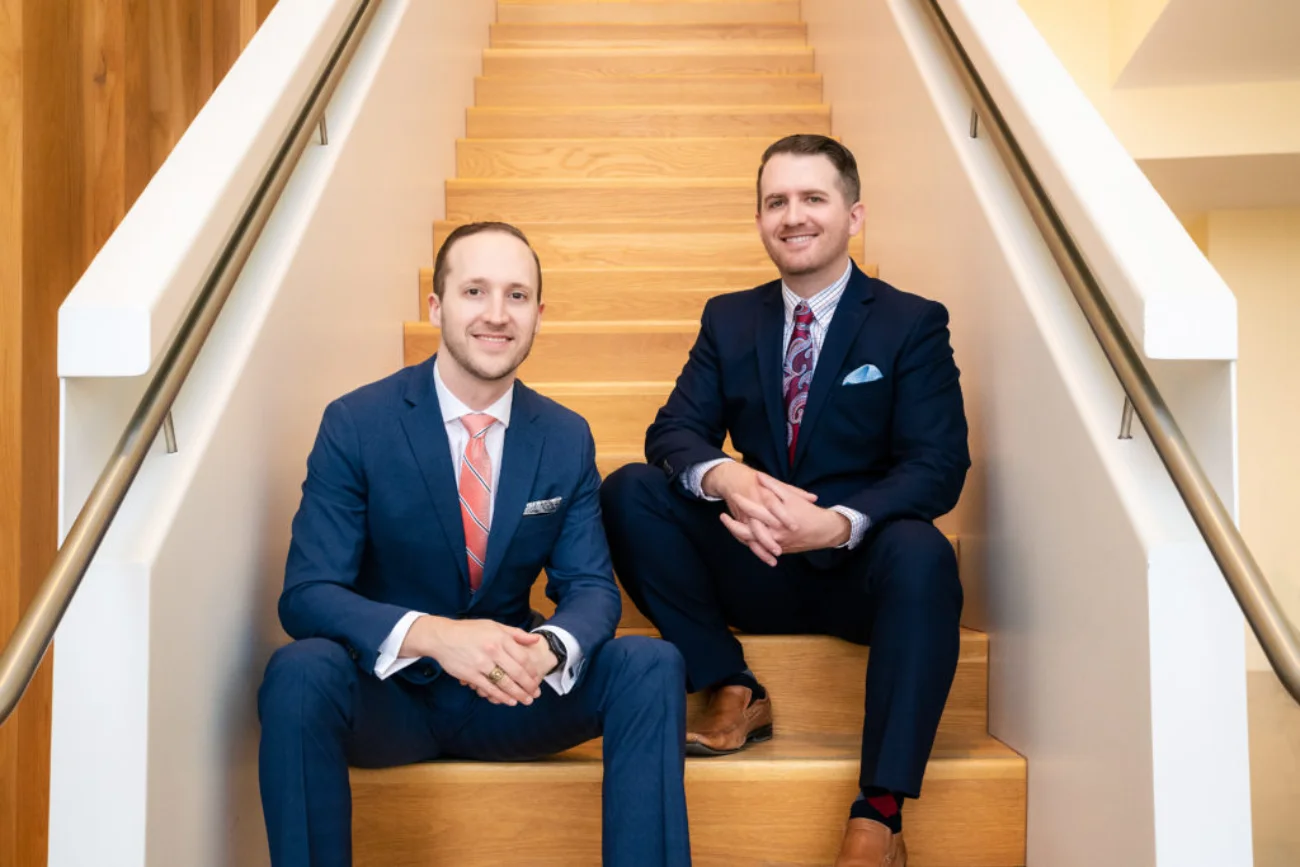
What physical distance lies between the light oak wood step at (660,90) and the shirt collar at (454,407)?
2.32 m

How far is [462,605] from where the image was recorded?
5.91ft

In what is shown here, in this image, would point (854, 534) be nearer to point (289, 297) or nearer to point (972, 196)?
point (972, 196)

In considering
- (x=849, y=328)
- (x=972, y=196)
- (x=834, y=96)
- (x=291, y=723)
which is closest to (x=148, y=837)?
(x=291, y=723)

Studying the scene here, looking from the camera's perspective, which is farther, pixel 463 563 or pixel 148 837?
pixel 463 563

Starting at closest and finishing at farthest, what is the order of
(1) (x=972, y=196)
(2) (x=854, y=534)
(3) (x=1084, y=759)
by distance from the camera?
(3) (x=1084, y=759) < (2) (x=854, y=534) < (1) (x=972, y=196)

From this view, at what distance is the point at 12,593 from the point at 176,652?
2.84ft

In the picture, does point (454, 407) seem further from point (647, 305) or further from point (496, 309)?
point (647, 305)

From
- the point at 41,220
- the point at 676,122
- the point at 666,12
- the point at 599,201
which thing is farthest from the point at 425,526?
the point at 666,12

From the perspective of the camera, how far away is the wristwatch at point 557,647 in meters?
1.64

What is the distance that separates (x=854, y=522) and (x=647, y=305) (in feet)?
4.23

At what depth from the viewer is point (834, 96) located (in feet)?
12.3

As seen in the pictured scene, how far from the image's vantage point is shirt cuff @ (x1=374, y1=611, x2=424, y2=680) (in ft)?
5.36

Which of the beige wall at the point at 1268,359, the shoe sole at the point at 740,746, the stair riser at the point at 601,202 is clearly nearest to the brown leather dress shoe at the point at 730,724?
the shoe sole at the point at 740,746

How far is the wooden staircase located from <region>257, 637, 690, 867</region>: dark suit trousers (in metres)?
0.11
